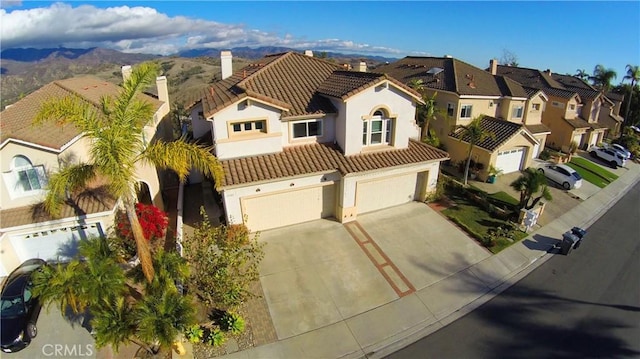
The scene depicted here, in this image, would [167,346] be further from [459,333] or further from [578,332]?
[578,332]

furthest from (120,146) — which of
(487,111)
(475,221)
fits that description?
(487,111)

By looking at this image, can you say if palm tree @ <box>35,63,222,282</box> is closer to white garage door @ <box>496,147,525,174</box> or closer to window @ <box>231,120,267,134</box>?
window @ <box>231,120,267,134</box>

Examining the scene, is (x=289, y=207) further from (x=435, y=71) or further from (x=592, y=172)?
(x=592, y=172)

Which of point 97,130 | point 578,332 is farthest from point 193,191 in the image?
point 578,332

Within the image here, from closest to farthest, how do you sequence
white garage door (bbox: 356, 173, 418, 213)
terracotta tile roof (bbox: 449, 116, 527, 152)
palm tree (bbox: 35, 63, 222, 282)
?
palm tree (bbox: 35, 63, 222, 282)
white garage door (bbox: 356, 173, 418, 213)
terracotta tile roof (bbox: 449, 116, 527, 152)

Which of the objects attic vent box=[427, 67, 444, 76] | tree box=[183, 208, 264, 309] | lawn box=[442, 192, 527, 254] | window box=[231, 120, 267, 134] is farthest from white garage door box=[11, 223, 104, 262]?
attic vent box=[427, 67, 444, 76]
